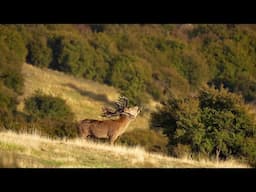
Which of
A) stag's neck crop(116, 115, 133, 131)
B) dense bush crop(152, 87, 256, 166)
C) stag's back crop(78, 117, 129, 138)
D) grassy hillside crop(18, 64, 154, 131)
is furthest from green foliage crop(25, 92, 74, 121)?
stag's back crop(78, 117, 129, 138)

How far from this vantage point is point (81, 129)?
893 inches

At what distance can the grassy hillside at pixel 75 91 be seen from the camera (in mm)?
70375

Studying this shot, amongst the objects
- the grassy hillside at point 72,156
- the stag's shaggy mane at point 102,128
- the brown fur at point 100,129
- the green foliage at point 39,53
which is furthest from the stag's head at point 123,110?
the green foliage at point 39,53

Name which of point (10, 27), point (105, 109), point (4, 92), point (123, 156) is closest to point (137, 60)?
point (10, 27)

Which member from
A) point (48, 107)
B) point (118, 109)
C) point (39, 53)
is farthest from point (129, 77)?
point (118, 109)

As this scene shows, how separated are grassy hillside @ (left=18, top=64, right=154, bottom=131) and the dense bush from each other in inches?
1248

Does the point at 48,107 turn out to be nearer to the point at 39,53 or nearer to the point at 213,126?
the point at 39,53

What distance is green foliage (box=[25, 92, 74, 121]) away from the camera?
2466 inches

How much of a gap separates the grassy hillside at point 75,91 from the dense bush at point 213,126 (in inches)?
1248

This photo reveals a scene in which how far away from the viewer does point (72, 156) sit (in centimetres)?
1672

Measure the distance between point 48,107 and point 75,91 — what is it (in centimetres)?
1504
